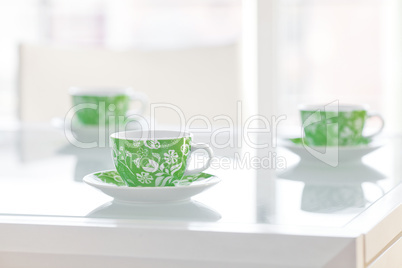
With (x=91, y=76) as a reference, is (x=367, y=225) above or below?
below

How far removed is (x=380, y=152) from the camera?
3.61 ft

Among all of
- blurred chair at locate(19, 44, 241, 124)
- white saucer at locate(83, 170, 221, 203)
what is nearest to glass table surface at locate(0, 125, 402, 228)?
white saucer at locate(83, 170, 221, 203)

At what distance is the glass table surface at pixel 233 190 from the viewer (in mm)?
628

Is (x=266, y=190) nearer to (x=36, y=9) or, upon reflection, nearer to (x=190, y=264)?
(x=190, y=264)

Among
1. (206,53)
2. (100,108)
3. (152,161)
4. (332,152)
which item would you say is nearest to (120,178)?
(152,161)

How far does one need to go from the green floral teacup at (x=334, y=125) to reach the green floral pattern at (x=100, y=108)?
0.38 meters

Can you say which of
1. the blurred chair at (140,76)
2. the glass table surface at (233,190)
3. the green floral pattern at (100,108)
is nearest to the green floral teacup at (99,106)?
the green floral pattern at (100,108)

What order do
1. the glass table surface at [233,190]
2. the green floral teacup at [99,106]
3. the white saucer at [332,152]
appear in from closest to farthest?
the glass table surface at [233,190], the white saucer at [332,152], the green floral teacup at [99,106]

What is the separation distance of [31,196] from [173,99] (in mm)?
1250

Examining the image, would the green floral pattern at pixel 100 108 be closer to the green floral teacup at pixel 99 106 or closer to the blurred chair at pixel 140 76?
the green floral teacup at pixel 99 106

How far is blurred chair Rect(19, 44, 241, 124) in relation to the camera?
6.36ft

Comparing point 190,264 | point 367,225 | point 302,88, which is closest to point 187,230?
point 190,264

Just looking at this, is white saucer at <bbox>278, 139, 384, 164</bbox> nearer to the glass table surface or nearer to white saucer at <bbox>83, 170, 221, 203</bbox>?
the glass table surface

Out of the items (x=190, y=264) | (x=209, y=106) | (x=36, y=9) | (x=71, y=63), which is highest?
(x=36, y=9)
